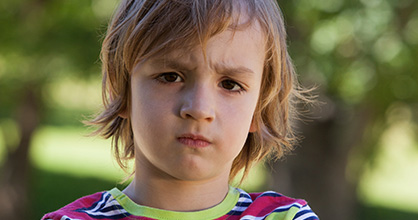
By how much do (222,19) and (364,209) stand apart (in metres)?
10.4

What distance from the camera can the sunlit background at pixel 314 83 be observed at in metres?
5.36

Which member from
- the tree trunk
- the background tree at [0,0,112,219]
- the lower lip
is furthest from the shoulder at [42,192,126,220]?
the tree trunk

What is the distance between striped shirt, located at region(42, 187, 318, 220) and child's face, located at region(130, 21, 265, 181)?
0.12m

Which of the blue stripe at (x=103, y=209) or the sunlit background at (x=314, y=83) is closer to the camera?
the blue stripe at (x=103, y=209)

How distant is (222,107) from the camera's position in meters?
1.79

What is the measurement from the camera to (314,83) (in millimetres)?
5371

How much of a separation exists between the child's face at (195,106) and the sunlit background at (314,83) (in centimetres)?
141

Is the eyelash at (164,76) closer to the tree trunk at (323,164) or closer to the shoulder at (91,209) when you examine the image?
the shoulder at (91,209)

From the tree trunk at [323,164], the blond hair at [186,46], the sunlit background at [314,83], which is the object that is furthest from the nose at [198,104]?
the tree trunk at [323,164]

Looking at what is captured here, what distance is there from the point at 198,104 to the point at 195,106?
0.4 inches

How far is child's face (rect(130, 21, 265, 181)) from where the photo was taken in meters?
1.74

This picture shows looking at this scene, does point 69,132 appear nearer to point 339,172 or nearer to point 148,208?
point 339,172

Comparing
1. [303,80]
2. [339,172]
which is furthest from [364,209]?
[303,80]

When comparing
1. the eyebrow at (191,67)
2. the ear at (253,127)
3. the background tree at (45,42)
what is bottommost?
the ear at (253,127)
